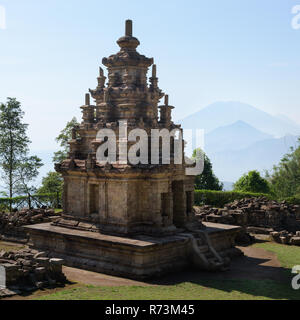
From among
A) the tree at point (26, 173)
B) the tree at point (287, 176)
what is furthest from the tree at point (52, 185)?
the tree at point (287, 176)

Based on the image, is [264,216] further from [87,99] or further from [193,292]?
[193,292]

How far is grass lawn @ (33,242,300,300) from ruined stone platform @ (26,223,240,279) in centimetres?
154

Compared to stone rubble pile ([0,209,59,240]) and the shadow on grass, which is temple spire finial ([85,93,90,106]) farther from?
the shadow on grass

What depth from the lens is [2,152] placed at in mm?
37375

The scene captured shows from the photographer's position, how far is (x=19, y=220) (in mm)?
24688

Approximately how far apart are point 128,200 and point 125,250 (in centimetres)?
241

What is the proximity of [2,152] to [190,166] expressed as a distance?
23.2 m

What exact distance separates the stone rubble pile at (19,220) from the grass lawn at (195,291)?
36.4ft

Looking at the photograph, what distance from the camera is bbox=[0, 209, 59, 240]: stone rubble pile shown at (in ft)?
80.1

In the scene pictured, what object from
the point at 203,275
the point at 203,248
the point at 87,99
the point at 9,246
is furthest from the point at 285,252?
the point at 9,246

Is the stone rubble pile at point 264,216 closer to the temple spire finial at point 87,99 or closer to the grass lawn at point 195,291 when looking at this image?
the temple spire finial at point 87,99

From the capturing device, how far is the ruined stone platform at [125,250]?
16.2 meters
